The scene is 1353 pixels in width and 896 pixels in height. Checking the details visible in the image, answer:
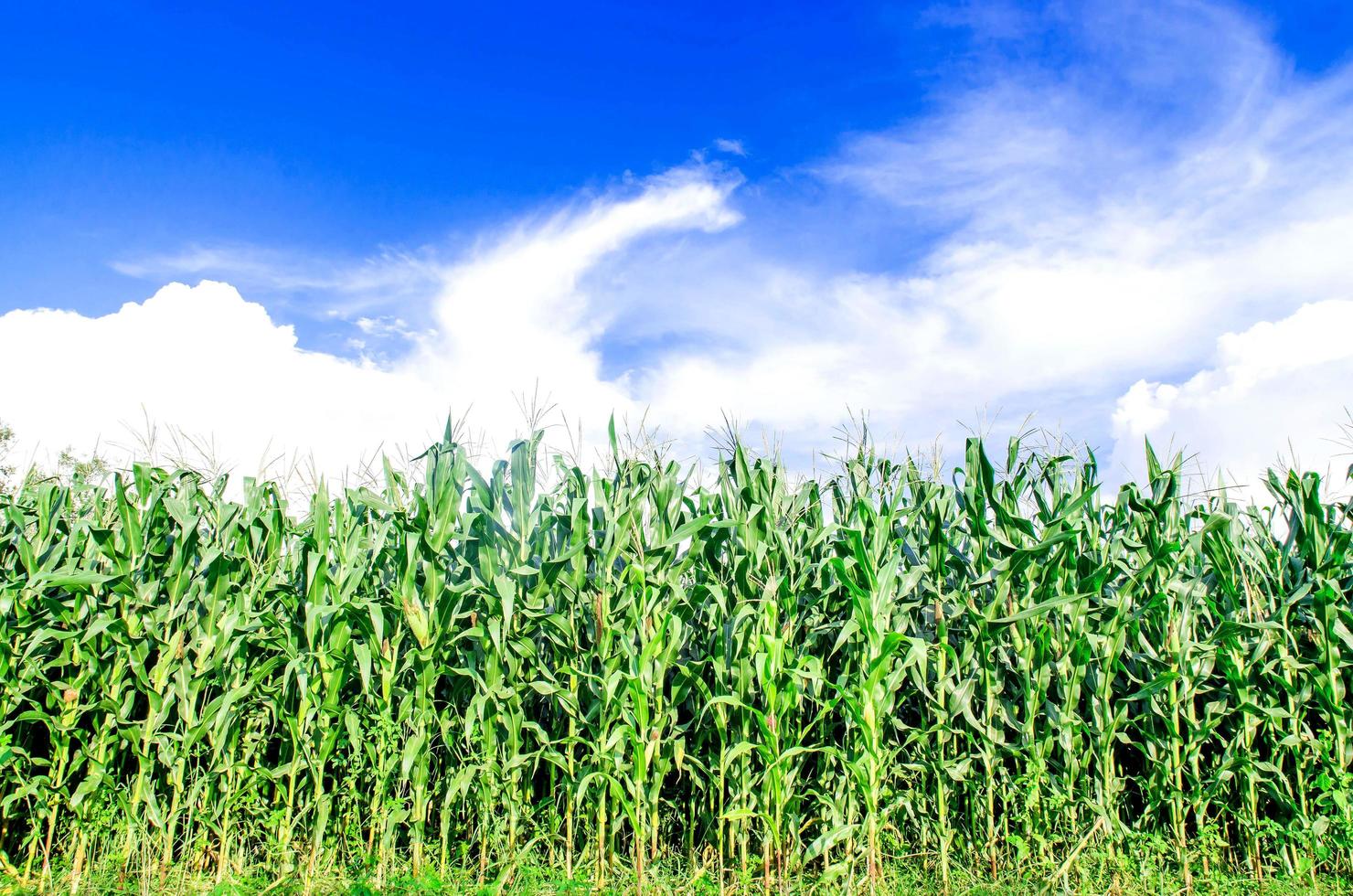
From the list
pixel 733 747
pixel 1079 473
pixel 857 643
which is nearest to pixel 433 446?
pixel 733 747

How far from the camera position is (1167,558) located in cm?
445

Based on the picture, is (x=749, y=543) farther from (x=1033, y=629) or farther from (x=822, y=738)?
(x=1033, y=629)

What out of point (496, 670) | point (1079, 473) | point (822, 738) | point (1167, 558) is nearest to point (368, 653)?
point (496, 670)

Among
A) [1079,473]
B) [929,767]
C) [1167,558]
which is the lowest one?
[929,767]

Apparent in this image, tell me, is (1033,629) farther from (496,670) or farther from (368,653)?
(368,653)

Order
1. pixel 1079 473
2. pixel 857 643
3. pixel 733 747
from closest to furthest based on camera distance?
pixel 733 747 < pixel 857 643 < pixel 1079 473

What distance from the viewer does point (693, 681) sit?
14.4 ft

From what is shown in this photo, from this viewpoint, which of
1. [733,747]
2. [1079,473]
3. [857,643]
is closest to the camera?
[733,747]

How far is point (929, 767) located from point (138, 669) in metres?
4.45

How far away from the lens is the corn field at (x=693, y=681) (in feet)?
13.6

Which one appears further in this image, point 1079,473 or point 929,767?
point 1079,473

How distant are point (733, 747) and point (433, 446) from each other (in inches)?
93.3

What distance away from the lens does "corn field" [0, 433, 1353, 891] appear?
416cm

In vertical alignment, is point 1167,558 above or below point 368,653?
above
